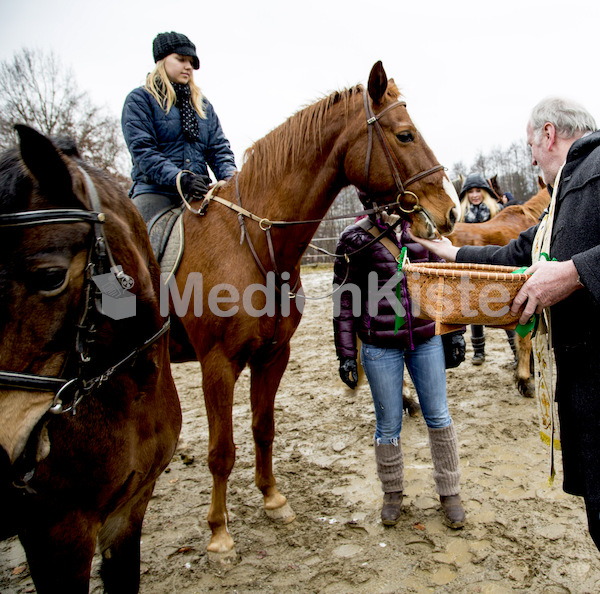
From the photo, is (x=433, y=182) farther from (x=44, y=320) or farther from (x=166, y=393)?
(x=44, y=320)

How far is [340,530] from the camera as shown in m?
2.92

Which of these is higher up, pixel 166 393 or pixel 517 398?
pixel 166 393

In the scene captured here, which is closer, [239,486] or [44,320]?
[44,320]

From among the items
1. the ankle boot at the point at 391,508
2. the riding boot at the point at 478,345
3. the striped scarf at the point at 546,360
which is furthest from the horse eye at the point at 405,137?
the riding boot at the point at 478,345

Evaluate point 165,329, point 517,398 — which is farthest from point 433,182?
point 517,398

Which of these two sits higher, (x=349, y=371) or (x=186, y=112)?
(x=186, y=112)

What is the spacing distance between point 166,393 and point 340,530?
5.53 feet

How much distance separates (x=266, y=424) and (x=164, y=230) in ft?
5.13

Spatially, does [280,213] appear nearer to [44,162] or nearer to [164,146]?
[164,146]

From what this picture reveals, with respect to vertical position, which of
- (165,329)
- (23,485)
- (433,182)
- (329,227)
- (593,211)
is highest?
(329,227)

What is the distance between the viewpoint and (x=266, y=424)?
3.24 meters

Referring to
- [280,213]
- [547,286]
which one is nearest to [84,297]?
[547,286]

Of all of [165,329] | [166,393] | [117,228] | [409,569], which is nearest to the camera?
[117,228]

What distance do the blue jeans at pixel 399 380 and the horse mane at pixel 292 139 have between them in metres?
1.29
